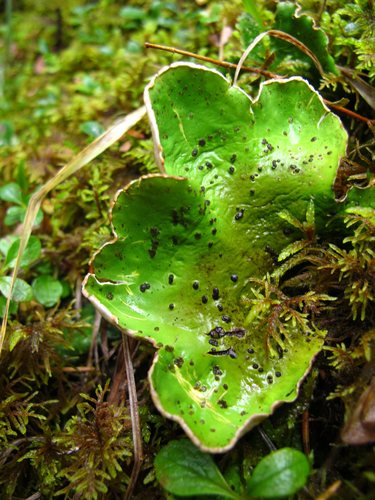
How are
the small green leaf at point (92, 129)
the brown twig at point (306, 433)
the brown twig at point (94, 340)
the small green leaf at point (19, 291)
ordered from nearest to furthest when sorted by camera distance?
1. the brown twig at point (306, 433)
2. the small green leaf at point (19, 291)
3. the brown twig at point (94, 340)
4. the small green leaf at point (92, 129)

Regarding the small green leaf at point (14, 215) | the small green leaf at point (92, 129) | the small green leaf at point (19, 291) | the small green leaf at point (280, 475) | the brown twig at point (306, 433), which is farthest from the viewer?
the small green leaf at point (92, 129)

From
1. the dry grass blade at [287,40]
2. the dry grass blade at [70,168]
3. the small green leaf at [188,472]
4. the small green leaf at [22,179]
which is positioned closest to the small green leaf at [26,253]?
the dry grass blade at [70,168]

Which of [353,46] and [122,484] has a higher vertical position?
[353,46]

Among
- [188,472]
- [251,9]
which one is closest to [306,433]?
[188,472]

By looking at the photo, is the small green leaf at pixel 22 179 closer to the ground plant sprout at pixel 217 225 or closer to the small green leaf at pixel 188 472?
the ground plant sprout at pixel 217 225

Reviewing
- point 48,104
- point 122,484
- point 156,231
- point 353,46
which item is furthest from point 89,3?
point 122,484

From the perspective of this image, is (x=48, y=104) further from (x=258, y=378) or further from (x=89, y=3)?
(x=258, y=378)
